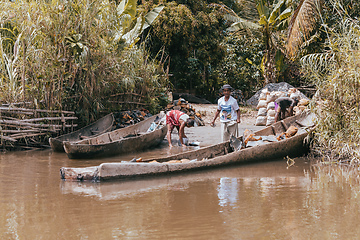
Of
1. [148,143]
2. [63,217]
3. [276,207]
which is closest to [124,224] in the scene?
[63,217]

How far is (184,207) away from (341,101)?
370 cm

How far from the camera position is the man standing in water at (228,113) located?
7.80 m

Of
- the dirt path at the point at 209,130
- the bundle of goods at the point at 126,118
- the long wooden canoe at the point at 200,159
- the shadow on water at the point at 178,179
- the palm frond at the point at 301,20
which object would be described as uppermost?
the palm frond at the point at 301,20

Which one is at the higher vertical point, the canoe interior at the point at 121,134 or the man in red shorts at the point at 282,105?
the man in red shorts at the point at 282,105

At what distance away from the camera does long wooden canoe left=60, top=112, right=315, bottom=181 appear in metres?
5.83

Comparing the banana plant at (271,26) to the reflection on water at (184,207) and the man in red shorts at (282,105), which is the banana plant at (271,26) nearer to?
the man in red shorts at (282,105)

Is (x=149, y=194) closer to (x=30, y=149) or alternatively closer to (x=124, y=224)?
(x=124, y=224)

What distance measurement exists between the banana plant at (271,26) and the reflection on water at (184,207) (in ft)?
32.2

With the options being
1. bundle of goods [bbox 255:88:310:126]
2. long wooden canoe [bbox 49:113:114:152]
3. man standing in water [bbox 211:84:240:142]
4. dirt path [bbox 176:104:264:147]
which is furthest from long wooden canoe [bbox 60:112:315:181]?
bundle of goods [bbox 255:88:310:126]

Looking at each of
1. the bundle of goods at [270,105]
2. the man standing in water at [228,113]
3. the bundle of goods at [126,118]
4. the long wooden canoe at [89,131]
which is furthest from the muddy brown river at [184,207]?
the bundle of goods at [270,105]

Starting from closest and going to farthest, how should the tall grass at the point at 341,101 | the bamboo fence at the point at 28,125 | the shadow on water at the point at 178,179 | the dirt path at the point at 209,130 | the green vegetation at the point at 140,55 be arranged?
the shadow on water at the point at 178,179 < the tall grass at the point at 341,101 < the green vegetation at the point at 140,55 < the bamboo fence at the point at 28,125 < the dirt path at the point at 209,130

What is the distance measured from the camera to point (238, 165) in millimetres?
7082

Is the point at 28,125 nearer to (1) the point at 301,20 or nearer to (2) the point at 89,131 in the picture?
(2) the point at 89,131

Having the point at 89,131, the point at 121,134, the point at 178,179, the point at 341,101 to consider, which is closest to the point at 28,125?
the point at 89,131
